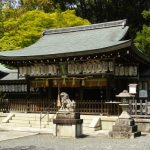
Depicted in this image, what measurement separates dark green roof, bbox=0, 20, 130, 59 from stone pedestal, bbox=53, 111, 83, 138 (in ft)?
16.4

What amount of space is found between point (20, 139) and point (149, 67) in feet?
35.3

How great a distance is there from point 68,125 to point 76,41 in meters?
9.70

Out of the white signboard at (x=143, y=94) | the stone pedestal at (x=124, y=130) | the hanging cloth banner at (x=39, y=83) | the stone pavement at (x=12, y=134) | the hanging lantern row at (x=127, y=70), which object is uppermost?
the hanging lantern row at (x=127, y=70)

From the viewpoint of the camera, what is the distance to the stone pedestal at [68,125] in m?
16.2

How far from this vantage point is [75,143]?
14406 mm

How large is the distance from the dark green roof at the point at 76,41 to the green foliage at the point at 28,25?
4.80 m

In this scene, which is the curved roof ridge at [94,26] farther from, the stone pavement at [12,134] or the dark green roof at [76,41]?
the stone pavement at [12,134]

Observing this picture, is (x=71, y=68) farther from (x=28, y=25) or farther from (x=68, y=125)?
(x=28, y=25)

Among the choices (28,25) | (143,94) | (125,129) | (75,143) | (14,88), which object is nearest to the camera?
(75,143)

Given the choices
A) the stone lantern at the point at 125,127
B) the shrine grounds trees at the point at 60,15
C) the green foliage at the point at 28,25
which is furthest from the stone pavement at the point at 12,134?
the shrine grounds trees at the point at 60,15

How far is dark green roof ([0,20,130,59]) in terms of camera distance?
21.4 m

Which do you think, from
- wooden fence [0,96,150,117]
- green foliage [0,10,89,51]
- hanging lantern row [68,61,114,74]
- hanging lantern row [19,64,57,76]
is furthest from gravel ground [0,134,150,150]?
green foliage [0,10,89,51]

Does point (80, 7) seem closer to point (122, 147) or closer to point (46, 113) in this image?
point (46, 113)

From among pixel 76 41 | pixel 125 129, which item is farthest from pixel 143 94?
pixel 125 129
